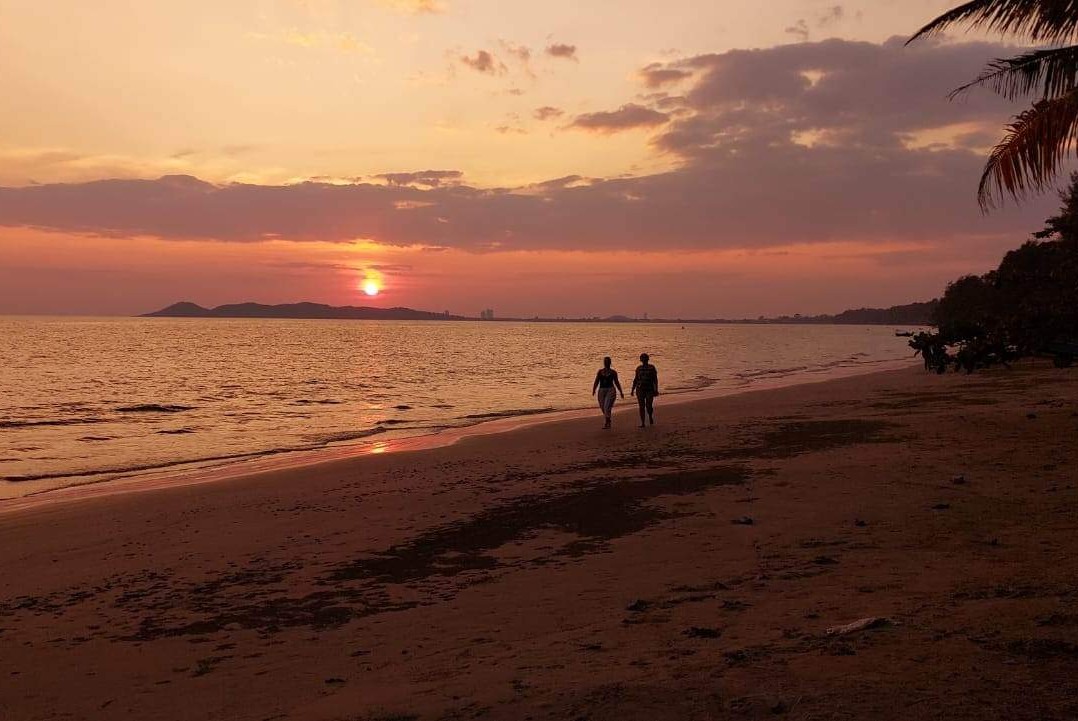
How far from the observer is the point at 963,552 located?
25.2ft

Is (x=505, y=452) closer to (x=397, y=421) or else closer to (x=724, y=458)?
(x=724, y=458)

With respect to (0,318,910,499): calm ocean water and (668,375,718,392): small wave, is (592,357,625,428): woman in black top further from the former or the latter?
(668,375,718,392): small wave

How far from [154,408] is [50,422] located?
5.48 m

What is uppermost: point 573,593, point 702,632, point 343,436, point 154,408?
point 702,632

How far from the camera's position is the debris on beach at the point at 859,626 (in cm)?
545

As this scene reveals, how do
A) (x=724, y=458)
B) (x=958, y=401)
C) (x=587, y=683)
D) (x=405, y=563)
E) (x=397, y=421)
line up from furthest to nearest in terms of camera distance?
1. (x=397, y=421)
2. (x=958, y=401)
3. (x=724, y=458)
4. (x=405, y=563)
5. (x=587, y=683)

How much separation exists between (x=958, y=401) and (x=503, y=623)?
22172mm

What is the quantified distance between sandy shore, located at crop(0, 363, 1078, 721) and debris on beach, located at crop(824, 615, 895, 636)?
0.09 meters

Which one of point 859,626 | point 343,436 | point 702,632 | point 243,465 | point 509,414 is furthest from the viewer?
point 509,414

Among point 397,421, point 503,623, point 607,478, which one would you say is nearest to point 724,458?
point 607,478

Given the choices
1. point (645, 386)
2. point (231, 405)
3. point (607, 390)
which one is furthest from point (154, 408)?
point (645, 386)

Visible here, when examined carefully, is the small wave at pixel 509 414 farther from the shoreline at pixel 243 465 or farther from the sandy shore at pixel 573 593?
the sandy shore at pixel 573 593

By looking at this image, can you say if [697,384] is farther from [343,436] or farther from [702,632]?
[702,632]

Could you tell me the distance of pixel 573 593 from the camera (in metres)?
7.32
